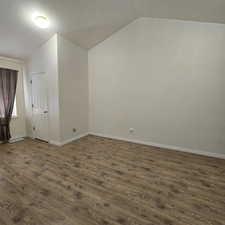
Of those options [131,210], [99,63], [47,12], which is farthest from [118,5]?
[131,210]

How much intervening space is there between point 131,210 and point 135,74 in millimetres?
Result: 3116

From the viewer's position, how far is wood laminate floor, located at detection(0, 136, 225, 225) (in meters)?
1.51

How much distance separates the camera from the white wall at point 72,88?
3.55 meters

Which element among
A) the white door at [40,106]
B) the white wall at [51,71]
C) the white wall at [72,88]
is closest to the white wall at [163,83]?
the white wall at [72,88]

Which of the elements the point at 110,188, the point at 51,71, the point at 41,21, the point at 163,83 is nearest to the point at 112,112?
the point at 163,83

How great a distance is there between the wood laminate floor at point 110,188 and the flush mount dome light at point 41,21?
2.84 m

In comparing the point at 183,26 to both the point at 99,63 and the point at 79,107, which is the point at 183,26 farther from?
the point at 79,107

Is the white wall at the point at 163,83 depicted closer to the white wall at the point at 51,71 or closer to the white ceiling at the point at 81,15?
the white ceiling at the point at 81,15

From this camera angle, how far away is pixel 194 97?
3.09 meters

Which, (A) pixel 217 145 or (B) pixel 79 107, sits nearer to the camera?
(A) pixel 217 145

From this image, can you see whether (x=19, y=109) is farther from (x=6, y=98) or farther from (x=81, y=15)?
(x=81, y=15)

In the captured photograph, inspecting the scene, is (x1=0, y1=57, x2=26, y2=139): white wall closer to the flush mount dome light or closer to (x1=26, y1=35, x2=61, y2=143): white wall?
(x1=26, y1=35, x2=61, y2=143): white wall

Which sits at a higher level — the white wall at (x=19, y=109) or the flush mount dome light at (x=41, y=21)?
the flush mount dome light at (x=41, y=21)

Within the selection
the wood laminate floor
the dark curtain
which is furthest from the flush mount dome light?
the wood laminate floor
